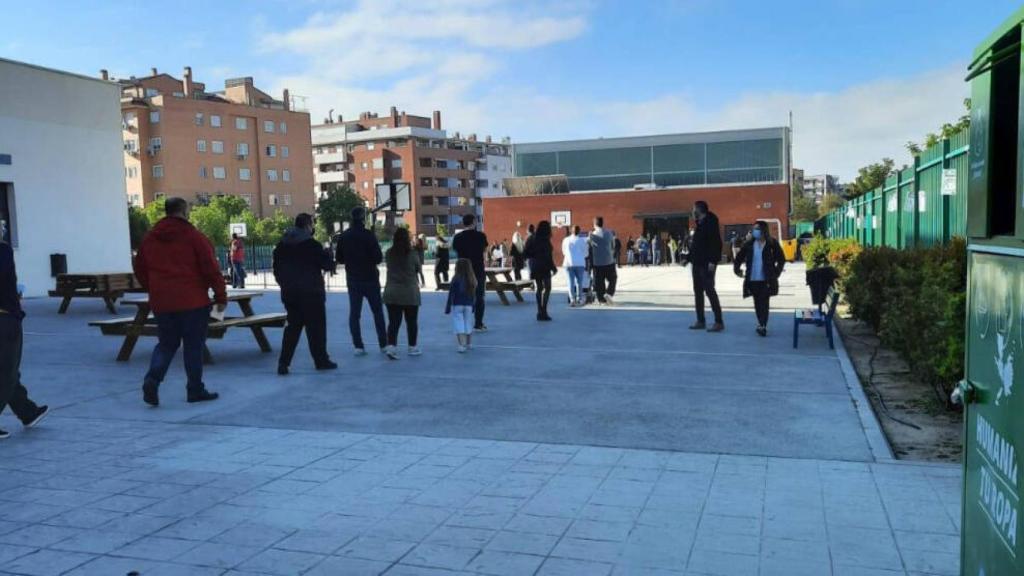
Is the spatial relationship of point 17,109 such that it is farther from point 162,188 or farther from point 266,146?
point 266,146

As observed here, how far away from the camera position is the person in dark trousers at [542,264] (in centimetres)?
1343

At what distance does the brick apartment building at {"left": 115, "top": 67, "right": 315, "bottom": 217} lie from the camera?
79.3m

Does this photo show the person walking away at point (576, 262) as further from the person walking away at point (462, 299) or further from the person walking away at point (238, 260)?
the person walking away at point (238, 260)

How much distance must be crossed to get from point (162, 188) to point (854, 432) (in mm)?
83347

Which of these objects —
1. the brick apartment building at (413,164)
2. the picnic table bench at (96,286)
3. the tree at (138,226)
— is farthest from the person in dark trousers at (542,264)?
the brick apartment building at (413,164)

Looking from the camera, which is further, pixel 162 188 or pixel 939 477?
pixel 162 188

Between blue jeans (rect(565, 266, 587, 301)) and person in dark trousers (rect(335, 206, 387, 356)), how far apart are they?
647cm

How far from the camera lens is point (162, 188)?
79.9m

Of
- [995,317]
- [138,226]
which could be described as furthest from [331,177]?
[995,317]

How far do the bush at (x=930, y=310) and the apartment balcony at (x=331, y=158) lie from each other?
106 meters

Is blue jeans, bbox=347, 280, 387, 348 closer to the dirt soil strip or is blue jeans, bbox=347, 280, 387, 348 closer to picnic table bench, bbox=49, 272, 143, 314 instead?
the dirt soil strip

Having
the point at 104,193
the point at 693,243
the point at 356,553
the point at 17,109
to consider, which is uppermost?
the point at 17,109

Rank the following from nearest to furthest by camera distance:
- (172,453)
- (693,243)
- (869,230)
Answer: (172,453)
(693,243)
(869,230)

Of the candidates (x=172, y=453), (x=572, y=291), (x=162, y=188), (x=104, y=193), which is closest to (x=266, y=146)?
(x=162, y=188)
